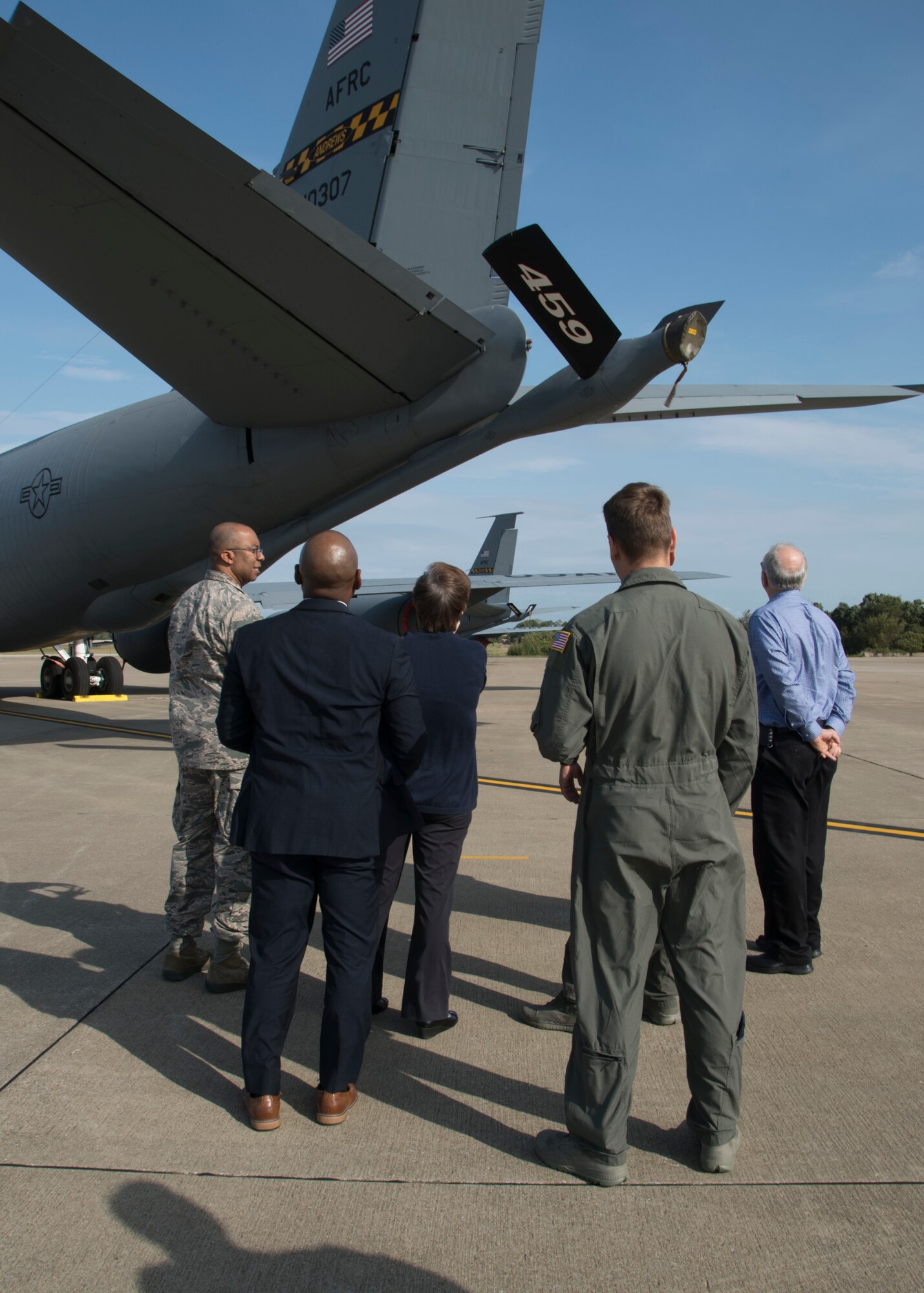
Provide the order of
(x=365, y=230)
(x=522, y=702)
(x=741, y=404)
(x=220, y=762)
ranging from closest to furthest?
(x=220, y=762) → (x=741, y=404) → (x=365, y=230) → (x=522, y=702)

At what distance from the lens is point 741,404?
25.4ft

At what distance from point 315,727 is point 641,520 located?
127 centimetres

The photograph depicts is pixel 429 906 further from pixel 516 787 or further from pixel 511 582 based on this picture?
pixel 511 582

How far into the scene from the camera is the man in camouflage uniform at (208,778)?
382cm

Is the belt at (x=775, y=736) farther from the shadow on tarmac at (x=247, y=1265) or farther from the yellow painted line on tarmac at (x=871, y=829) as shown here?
the shadow on tarmac at (x=247, y=1265)

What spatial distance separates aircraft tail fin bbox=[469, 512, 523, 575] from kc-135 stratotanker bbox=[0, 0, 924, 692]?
26.1m

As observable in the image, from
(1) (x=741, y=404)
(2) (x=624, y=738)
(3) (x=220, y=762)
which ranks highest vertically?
(1) (x=741, y=404)

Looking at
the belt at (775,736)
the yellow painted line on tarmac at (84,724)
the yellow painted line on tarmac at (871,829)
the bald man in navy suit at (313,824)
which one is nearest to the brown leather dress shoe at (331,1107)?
the bald man in navy suit at (313,824)

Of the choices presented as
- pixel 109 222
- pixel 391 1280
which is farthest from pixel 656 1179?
pixel 109 222

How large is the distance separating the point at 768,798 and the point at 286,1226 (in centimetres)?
284

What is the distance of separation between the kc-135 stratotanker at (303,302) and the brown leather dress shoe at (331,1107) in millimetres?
4712

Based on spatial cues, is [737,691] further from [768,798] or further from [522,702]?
[522,702]

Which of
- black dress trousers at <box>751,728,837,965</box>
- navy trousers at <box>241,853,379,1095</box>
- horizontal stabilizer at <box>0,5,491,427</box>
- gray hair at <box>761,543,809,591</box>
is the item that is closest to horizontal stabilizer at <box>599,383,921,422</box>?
horizontal stabilizer at <box>0,5,491,427</box>

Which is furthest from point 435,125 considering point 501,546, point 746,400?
point 501,546
